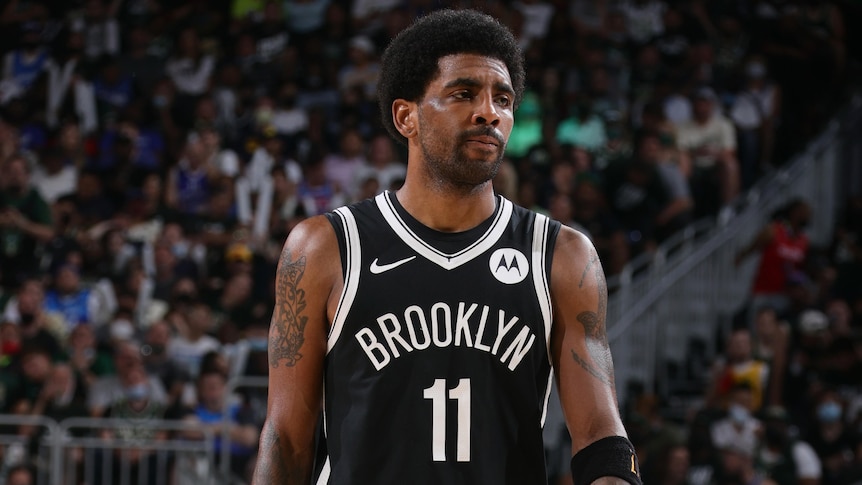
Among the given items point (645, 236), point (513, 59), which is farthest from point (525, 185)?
point (513, 59)

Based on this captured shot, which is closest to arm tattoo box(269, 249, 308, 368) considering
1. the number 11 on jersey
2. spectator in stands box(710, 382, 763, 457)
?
the number 11 on jersey

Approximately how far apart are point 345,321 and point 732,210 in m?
9.43

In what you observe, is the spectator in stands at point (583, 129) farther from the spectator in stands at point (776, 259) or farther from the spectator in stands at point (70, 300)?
the spectator in stands at point (70, 300)

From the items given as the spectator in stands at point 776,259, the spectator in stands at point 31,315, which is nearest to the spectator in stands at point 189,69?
the spectator in stands at point 31,315

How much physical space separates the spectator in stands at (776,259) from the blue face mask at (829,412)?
1.75 m

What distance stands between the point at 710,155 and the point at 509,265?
31.1 feet

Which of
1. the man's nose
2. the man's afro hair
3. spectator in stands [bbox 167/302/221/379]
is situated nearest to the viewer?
the man's nose

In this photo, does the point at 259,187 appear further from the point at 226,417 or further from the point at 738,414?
the point at 738,414

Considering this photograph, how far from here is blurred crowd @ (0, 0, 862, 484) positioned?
10.4m

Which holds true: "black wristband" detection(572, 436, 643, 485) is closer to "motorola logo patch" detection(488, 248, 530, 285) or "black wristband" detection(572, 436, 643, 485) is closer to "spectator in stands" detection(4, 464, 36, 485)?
"motorola logo patch" detection(488, 248, 530, 285)

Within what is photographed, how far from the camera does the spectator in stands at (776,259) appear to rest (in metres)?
11.9

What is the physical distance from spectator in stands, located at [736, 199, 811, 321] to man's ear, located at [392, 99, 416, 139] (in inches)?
340

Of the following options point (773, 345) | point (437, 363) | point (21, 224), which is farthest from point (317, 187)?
point (437, 363)

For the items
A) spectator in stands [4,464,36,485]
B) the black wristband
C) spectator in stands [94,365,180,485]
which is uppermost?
the black wristband
